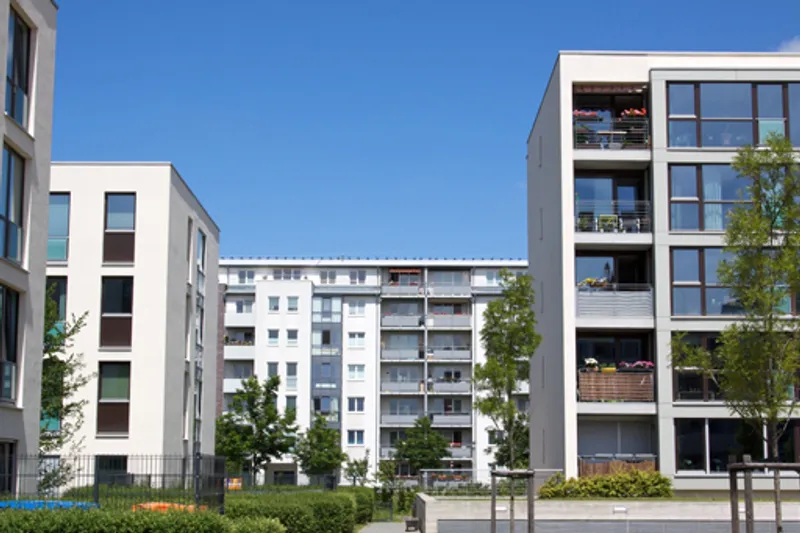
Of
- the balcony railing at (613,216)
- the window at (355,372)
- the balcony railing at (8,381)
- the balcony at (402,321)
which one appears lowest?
the balcony railing at (8,381)

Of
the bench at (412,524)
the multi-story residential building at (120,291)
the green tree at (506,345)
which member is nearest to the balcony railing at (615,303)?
the green tree at (506,345)

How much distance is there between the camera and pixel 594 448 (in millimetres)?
35250

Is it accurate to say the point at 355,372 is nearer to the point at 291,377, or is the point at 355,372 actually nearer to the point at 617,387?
the point at 291,377

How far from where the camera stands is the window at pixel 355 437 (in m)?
91.6

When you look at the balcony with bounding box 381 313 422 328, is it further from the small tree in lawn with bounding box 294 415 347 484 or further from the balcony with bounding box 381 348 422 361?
the small tree in lawn with bounding box 294 415 347 484

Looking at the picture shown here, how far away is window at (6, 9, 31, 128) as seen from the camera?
23.3 metres

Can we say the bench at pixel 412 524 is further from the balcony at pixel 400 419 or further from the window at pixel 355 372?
the window at pixel 355 372

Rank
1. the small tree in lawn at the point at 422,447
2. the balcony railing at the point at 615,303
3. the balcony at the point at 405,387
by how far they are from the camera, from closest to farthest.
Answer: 1. the balcony railing at the point at 615,303
2. the small tree in lawn at the point at 422,447
3. the balcony at the point at 405,387

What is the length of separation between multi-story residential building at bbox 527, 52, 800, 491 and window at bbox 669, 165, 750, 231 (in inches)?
1.2

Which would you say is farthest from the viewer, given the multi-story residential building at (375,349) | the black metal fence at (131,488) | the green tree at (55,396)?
the multi-story residential building at (375,349)

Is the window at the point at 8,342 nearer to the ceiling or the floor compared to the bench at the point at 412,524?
nearer to the ceiling

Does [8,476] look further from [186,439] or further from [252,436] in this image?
[252,436]

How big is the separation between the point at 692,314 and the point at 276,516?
15.3 metres

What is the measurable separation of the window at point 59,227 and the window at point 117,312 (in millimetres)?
1784
